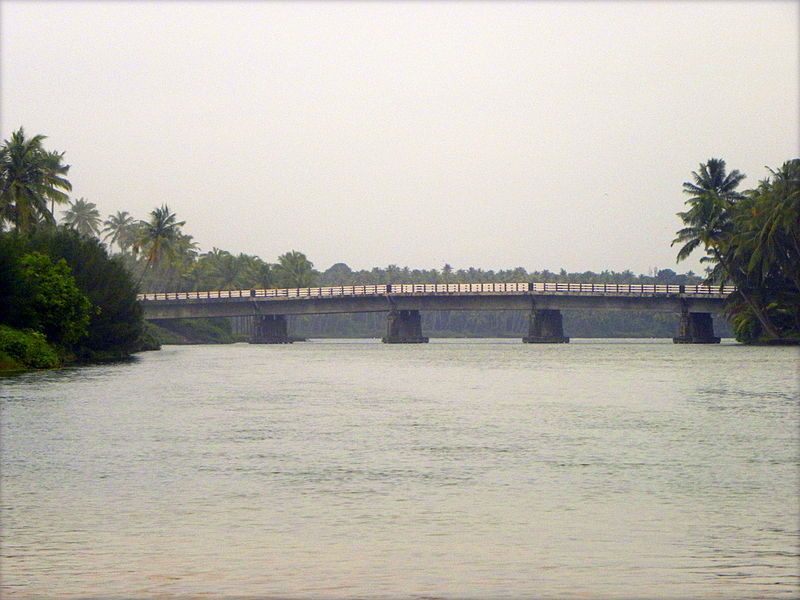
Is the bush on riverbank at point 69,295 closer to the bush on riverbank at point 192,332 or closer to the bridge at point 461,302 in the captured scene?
the bridge at point 461,302

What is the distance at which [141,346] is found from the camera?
128m

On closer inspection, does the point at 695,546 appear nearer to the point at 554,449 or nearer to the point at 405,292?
the point at 554,449

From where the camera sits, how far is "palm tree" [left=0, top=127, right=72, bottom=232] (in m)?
104

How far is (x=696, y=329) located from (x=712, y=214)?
21.3m

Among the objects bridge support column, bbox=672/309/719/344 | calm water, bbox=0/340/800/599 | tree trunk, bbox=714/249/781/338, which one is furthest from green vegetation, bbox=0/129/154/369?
bridge support column, bbox=672/309/719/344

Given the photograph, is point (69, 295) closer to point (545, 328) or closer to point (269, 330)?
point (545, 328)

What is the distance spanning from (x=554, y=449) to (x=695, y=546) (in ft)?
52.3

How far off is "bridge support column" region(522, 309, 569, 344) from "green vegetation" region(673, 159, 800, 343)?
2413 cm

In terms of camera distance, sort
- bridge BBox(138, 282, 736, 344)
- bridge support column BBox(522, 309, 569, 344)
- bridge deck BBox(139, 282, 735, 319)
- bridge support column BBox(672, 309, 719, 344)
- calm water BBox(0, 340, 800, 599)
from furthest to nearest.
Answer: bridge support column BBox(522, 309, 569, 344) < bridge support column BBox(672, 309, 719, 344) < bridge BBox(138, 282, 736, 344) < bridge deck BBox(139, 282, 735, 319) < calm water BBox(0, 340, 800, 599)

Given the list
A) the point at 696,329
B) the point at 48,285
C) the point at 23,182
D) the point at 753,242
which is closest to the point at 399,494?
the point at 48,285

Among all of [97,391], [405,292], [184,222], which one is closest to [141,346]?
[405,292]

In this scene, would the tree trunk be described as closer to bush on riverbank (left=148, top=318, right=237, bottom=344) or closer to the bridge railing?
the bridge railing

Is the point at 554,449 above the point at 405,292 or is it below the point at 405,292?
below

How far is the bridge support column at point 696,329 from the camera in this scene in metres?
153
